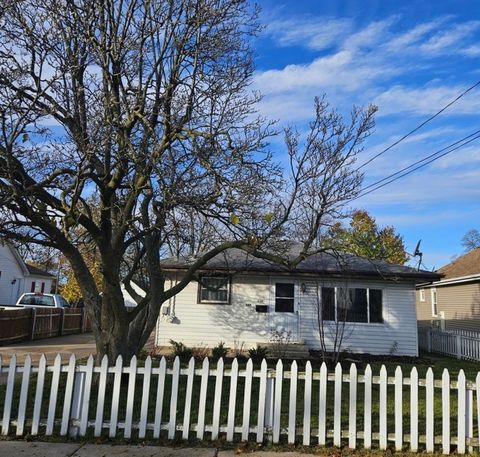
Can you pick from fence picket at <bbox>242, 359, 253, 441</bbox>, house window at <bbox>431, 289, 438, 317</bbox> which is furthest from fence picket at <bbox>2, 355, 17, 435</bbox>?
house window at <bbox>431, 289, 438, 317</bbox>

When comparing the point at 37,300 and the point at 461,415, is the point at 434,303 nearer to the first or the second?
the point at 37,300

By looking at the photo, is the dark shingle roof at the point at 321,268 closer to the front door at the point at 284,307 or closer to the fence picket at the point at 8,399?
the front door at the point at 284,307

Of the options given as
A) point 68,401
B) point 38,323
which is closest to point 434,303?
point 38,323

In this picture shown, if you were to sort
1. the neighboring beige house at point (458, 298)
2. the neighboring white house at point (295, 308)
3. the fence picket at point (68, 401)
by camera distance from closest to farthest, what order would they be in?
the fence picket at point (68, 401), the neighboring white house at point (295, 308), the neighboring beige house at point (458, 298)

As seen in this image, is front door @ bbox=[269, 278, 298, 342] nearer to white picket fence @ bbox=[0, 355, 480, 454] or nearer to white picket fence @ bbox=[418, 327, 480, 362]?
white picket fence @ bbox=[418, 327, 480, 362]

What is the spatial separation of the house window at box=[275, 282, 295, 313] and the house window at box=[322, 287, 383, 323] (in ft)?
3.53

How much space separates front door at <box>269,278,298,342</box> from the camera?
1680cm

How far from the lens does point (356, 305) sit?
55.3 ft

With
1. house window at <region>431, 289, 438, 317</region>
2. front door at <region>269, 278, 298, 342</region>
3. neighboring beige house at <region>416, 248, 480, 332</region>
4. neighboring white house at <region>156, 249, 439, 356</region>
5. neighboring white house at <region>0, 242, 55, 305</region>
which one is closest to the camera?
neighboring white house at <region>156, 249, 439, 356</region>

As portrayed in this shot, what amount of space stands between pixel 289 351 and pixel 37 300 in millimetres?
14010

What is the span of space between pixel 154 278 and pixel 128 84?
3.57 metres

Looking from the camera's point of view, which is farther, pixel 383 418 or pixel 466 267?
pixel 466 267

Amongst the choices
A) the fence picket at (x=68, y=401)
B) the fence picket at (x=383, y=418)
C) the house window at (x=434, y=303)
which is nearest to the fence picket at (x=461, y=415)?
the fence picket at (x=383, y=418)

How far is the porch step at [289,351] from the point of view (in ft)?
50.3
